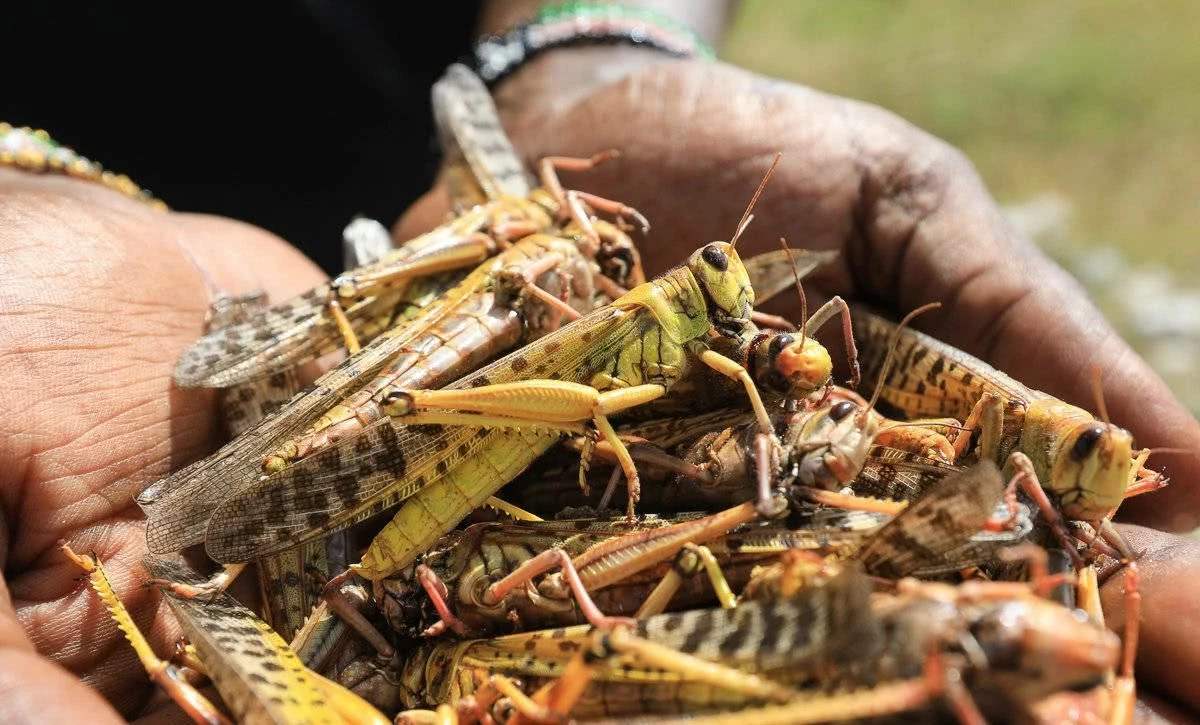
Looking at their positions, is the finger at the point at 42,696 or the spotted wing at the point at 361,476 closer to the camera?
the finger at the point at 42,696

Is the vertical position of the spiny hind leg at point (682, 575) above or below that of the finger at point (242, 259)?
below

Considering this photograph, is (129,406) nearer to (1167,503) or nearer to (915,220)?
(915,220)

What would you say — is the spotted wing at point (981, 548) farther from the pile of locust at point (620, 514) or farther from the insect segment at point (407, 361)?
the insect segment at point (407, 361)

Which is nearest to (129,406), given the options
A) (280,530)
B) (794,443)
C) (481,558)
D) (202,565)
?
(202,565)

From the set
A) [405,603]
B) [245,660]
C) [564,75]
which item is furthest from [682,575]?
[564,75]

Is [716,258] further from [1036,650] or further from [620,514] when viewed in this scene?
[1036,650]

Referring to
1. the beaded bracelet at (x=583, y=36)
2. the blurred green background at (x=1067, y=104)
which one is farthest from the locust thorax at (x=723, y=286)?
the blurred green background at (x=1067, y=104)

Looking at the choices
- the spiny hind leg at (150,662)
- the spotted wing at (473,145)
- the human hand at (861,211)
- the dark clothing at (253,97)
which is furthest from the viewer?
the dark clothing at (253,97)
